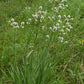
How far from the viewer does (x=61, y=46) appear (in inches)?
98.3

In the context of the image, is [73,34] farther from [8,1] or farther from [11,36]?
[8,1]

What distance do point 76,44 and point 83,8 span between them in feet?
7.41

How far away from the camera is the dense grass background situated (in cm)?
149

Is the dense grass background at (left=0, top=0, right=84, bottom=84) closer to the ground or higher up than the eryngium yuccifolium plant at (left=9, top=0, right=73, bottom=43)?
closer to the ground

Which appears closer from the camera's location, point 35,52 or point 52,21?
point 35,52

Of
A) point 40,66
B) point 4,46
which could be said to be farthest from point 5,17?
point 40,66

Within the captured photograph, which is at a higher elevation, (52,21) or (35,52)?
(52,21)

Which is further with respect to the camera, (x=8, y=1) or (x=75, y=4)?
(x=75, y=4)

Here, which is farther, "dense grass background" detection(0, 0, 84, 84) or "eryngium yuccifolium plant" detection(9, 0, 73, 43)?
"eryngium yuccifolium plant" detection(9, 0, 73, 43)

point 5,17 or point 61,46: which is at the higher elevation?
point 5,17

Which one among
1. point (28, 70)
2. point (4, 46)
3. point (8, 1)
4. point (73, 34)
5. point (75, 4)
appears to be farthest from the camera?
point (75, 4)

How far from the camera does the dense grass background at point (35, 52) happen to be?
149cm

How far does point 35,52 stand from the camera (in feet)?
6.72

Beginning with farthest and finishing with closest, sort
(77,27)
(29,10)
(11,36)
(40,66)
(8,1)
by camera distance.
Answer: (8,1)
(29,10)
(77,27)
(11,36)
(40,66)
